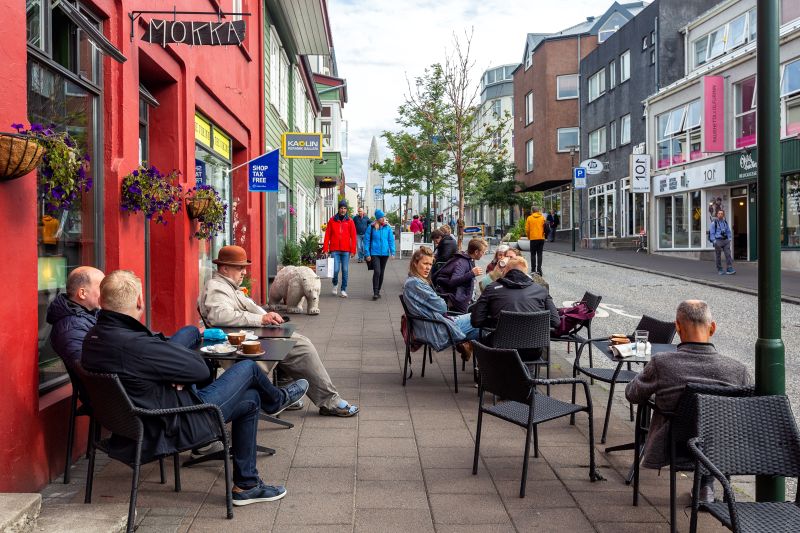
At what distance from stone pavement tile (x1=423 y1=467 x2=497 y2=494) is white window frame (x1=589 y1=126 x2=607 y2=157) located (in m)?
35.6

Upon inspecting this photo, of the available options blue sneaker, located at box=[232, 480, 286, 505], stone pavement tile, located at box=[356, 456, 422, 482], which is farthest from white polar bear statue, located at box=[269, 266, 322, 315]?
blue sneaker, located at box=[232, 480, 286, 505]

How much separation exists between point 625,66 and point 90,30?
33.7 m

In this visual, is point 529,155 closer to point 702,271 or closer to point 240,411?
point 702,271

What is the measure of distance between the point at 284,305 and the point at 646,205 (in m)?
21.9

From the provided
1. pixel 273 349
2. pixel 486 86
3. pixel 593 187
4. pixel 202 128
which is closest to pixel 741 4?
pixel 593 187

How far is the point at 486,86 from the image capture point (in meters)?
83.5

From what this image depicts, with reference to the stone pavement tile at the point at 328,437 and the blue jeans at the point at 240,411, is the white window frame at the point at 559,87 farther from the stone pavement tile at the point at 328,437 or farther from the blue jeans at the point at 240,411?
the blue jeans at the point at 240,411

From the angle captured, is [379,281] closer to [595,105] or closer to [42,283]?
[42,283]

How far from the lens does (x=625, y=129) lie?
117ft

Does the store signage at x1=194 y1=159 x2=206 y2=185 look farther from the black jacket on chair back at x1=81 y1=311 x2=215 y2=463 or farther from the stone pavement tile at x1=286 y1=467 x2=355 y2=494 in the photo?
the black jacket on chair back at x1=81 y1=311 x2=215 y2=463

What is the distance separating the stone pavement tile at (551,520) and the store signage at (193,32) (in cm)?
455

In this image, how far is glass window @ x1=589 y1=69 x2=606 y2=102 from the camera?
39.1 m

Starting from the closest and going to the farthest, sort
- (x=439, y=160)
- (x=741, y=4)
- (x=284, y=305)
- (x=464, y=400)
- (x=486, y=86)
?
1. (x=464, y=400)
2. (x=284, y=305)
3. (x=741, y=4)
4. (x=439, y=160)
5. (x=486, y=86)

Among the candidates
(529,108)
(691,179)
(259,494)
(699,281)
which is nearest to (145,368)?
(259,494)
